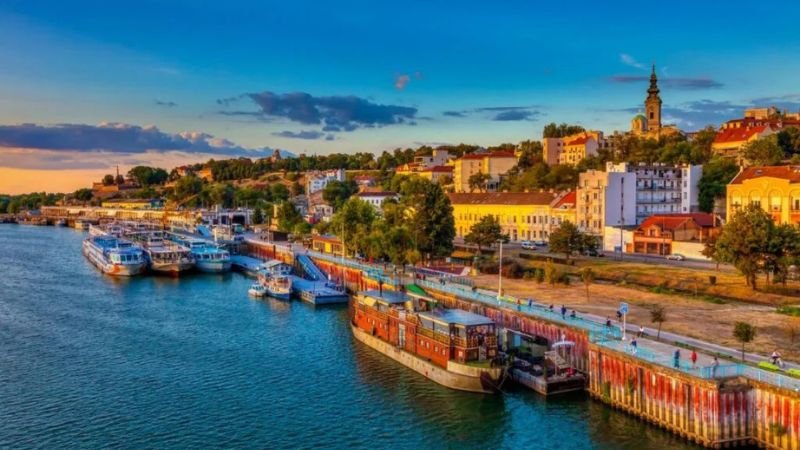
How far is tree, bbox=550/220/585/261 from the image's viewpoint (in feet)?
269

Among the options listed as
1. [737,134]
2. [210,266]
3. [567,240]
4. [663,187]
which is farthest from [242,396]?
[737,134]

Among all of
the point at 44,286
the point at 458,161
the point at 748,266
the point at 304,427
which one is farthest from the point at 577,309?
the point at 458,161

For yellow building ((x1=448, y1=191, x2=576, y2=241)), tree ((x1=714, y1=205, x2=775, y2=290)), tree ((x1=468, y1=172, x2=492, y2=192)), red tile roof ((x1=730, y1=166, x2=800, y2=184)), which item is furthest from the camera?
tree ((x1=468, y1=172, x2=492, y2=192))

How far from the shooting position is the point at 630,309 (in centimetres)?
5534

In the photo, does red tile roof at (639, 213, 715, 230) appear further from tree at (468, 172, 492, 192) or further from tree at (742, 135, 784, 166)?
tree at (468, 172, 492, 192)

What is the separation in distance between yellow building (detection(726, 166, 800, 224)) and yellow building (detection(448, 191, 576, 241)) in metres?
21.9

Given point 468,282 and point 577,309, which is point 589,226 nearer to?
point 468,282

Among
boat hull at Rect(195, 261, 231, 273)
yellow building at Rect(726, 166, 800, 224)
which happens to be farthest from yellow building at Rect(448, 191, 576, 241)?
boat hull at Rect(195, 261, 231, 273)

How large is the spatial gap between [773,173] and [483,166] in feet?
311

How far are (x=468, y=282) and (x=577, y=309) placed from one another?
1560 centimetres

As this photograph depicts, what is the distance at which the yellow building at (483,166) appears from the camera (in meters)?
179

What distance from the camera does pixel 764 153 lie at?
11962cm

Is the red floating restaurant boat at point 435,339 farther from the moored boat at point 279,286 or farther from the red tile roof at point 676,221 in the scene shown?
the red tile roof at point 676,221

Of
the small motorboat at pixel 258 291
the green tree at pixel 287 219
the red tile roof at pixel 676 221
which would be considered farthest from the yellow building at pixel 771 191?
the green tree at pixel 287 219
